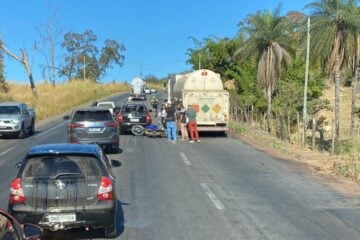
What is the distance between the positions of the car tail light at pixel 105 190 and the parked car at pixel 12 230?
9.68 ft

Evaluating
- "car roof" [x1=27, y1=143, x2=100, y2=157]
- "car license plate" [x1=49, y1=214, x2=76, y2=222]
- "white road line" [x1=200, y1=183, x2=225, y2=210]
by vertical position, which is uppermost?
"car roof" [x1=27, y1=143, x2=100, y2=157]

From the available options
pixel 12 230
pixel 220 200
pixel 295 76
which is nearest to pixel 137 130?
pixel 220 200

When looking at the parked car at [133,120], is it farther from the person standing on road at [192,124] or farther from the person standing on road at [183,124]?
the person standing on road at [192,124]

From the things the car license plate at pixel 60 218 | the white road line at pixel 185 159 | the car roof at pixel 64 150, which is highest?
the car roof at pixel 64 150

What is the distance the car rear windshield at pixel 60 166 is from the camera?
27.7ft

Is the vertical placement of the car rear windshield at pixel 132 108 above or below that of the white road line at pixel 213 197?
above

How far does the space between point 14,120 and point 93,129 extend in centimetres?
997

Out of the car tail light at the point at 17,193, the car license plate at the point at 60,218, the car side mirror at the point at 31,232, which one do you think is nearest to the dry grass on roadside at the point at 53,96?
the car tail light at the point at 17,193

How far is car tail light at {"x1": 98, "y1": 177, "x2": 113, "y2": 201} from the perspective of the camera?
333 inches

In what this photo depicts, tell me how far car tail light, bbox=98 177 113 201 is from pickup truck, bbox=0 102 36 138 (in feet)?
71.5

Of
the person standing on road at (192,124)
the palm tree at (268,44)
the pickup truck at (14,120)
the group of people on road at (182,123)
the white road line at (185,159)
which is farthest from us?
the palm tree at (268,44)

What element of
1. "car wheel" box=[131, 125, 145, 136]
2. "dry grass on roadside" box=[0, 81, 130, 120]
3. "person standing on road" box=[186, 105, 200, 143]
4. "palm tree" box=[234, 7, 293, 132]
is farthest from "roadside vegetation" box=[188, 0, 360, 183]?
"dry grass on roadside" box=[0, 81, 130, 120]

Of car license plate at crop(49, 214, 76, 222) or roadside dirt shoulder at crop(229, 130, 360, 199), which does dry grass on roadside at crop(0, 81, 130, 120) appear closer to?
roadside dirt shoulder at crop(229, 130, 360, 199)

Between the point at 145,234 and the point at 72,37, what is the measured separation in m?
109
